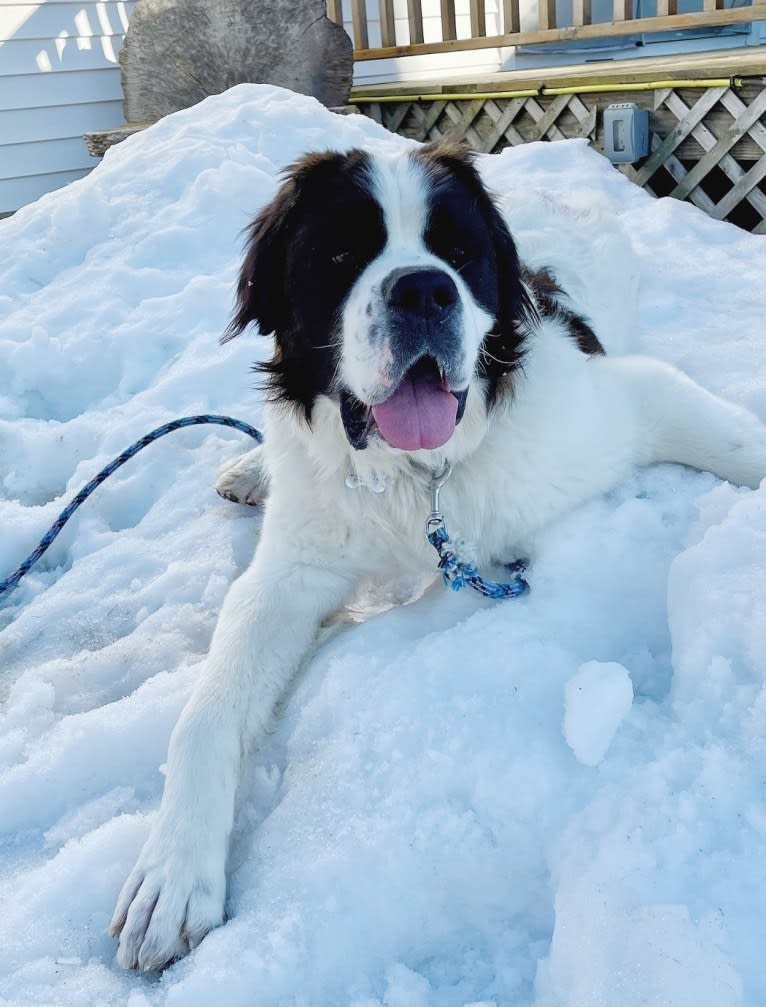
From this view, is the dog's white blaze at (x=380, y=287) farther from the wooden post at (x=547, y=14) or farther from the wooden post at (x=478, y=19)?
the wooden post at (x=478, y=19)

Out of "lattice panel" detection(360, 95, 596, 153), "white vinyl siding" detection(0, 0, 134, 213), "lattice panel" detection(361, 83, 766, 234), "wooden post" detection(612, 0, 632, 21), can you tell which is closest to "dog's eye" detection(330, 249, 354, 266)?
"lattice panel" detection(361, 83, 766, 234)

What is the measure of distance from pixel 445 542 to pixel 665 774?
745 millimetres

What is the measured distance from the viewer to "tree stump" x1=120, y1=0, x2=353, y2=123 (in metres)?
6.71

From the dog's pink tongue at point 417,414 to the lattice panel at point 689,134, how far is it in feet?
9.01

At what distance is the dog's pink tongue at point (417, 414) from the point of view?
6.01ft

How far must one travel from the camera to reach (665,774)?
52.2 inches

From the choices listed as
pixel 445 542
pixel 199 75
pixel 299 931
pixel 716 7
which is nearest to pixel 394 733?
pixel 299 931

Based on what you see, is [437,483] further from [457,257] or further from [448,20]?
[448,20]

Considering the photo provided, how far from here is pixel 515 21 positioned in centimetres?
658

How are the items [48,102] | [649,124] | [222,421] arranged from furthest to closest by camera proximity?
[48,102]
[649,124]
[222,421]

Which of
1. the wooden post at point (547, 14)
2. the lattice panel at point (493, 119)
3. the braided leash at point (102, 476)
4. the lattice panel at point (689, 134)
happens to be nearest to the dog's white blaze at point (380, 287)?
the braided leash at point (102, 476)

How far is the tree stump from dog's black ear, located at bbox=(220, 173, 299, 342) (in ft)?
17.5

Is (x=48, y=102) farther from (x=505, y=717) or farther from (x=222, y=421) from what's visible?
(x=505, y=717)

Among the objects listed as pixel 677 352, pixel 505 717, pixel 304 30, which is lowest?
pixel 677 352
